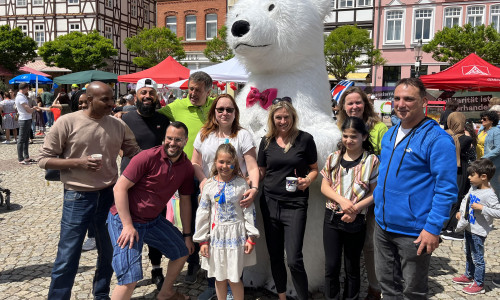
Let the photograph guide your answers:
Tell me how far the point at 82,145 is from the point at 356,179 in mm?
1908

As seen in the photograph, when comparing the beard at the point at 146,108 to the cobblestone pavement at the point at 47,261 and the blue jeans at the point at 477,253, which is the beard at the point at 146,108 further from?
the blue jeans at the point at 477,253

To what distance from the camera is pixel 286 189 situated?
278 cm

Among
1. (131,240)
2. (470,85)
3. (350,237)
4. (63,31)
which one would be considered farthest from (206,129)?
(63,31)

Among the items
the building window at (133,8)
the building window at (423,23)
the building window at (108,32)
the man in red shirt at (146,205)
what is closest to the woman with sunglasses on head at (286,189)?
the man in red shirt at (146,205)

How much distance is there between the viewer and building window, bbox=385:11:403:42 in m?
23.9

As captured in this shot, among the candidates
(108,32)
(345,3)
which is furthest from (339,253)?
(108,32)

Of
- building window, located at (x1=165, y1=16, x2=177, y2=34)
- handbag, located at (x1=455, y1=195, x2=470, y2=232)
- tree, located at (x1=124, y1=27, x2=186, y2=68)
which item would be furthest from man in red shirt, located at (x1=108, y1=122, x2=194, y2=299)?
building window, located at (x1=165, y1=16, x2=177, y2=34)

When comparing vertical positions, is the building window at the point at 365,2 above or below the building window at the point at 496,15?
above

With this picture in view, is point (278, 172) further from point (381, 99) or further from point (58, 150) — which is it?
point (381, 99)

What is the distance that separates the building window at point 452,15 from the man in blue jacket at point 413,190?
24.1 m

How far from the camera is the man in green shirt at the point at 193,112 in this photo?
3.42 metres

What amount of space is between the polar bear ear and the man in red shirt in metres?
1.60

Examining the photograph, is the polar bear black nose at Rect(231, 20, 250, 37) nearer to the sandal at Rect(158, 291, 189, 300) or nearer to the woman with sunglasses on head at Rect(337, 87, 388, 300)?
the woman with sunglasses on head at Rect(337, 87, 388, 300)

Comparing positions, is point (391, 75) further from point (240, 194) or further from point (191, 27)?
point (240, 194)
